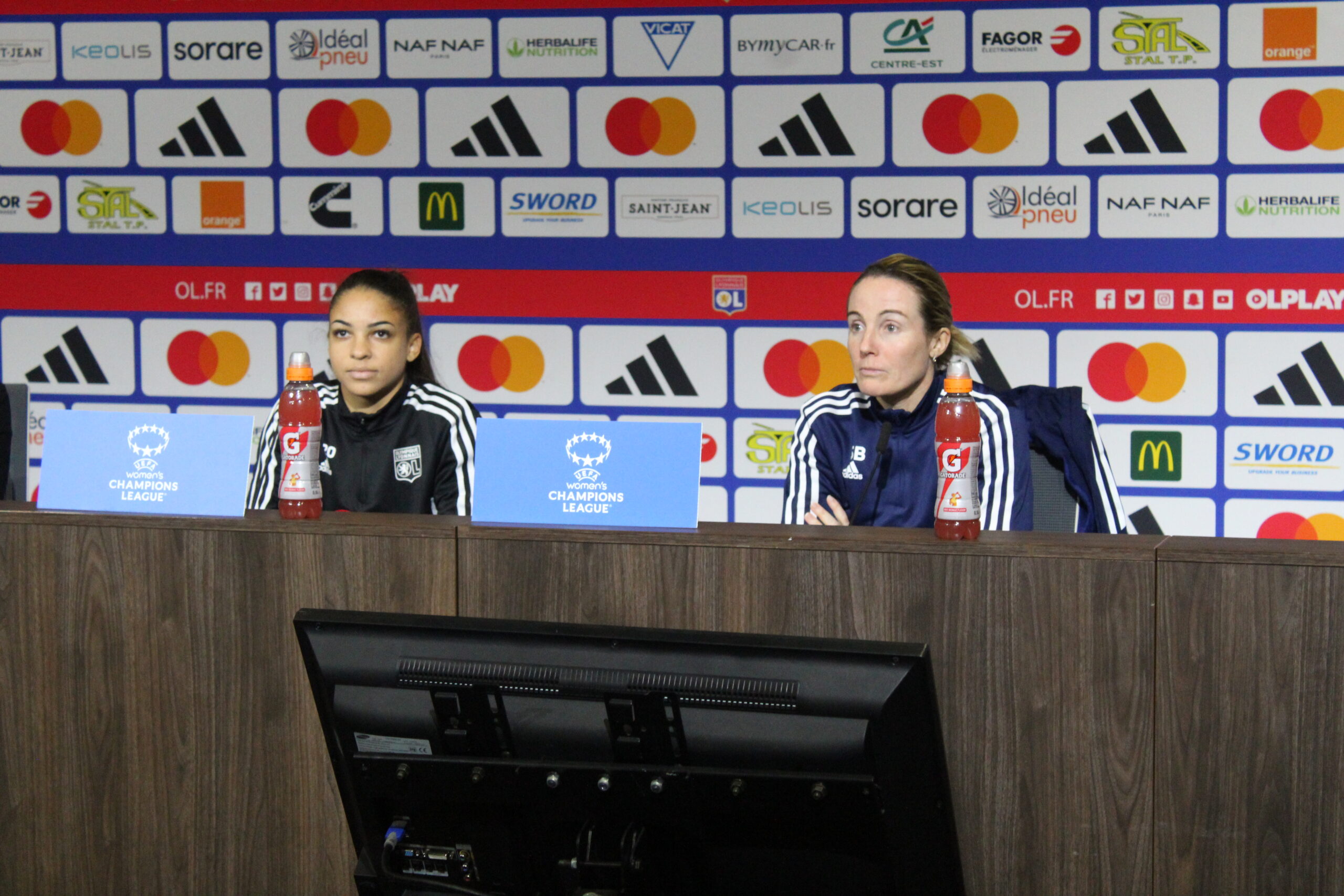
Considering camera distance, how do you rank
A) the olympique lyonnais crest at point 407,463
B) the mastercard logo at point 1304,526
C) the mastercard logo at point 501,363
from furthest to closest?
the mastercard logo at point 501,363
the mastercard logo at point 1304,526
the olympique lyonnais crest at point 407,463

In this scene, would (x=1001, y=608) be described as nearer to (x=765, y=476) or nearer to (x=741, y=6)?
(x=765, y=476)

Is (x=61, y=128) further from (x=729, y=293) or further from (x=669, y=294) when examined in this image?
(x=729, y=293)

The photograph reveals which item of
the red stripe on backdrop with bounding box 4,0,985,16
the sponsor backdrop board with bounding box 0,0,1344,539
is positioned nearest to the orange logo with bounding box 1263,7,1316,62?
the sponsor backdrop board with bounding box 0,0,1344,539

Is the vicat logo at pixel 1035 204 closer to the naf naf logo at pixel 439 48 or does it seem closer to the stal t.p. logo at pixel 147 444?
the naf naf logo at pixel 439 48

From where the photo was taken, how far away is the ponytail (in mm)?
2357

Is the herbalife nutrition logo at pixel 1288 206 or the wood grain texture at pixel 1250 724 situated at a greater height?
the herbalife nutrition logo at pixel 1288 206

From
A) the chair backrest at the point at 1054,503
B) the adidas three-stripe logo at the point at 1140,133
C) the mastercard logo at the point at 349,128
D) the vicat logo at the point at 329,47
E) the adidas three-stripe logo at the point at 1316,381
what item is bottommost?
the chair backrest at the point at 1054,503

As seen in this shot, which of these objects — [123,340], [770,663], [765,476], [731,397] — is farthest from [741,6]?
[770,663]

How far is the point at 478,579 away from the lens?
4.63 ft

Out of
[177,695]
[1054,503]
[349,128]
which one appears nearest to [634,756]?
[177,695]

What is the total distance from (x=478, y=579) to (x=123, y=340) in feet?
8.71

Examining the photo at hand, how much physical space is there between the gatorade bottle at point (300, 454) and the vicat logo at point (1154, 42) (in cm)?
245

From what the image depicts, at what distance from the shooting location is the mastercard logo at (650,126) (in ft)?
11.0

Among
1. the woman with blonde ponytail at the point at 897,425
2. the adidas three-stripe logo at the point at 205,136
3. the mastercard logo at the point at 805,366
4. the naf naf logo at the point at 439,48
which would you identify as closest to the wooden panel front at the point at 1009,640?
the woman with blonde ponytail at the point at 897,425
